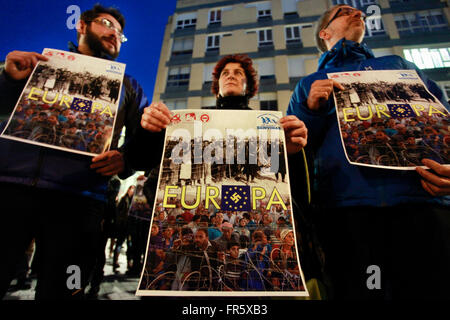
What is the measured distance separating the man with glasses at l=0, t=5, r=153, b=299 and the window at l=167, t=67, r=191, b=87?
8942 mm

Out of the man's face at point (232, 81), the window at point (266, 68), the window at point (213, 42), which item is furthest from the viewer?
the window at point (213, 42)

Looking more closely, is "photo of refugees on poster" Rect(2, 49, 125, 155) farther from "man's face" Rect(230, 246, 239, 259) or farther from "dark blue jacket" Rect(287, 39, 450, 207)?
"dark blue jacket" Rect(287, 39, 450, 207)

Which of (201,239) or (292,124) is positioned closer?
(201,239)

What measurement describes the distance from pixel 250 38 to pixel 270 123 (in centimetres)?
998

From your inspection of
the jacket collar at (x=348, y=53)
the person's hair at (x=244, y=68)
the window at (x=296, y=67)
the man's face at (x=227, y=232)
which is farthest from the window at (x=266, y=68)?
the man's face at (x=227, y=232)

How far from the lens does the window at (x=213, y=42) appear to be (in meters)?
9.26

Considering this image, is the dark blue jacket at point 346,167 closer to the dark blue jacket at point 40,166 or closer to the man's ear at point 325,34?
the man's ear at point 325,34

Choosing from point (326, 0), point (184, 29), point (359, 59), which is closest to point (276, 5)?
point (326, 0)

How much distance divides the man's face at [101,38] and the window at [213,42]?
935cm

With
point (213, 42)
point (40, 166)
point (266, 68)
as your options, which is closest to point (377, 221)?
point (40, 166)

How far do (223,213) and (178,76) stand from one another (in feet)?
32.0

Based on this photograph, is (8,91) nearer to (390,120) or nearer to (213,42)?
(390,120)

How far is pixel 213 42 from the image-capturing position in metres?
9.36

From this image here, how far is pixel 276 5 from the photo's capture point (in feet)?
30.4
